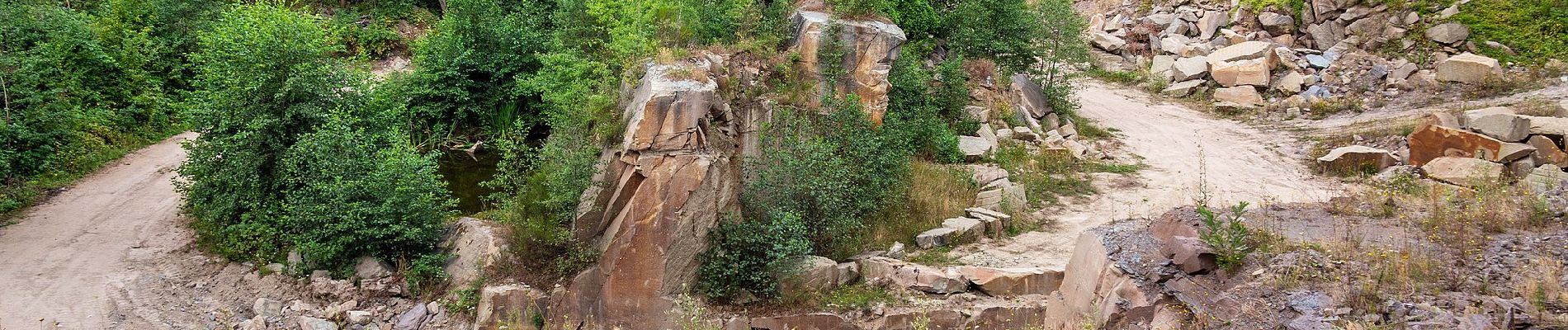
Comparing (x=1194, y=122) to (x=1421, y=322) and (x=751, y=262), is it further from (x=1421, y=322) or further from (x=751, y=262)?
(x=1421, y=322)

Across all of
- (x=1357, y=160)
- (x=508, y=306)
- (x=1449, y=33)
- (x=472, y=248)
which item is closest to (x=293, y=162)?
(x=472, y=248)

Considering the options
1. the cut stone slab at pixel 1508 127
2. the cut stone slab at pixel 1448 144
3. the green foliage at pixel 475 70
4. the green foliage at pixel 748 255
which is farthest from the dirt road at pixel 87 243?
the cut stone slab at pixel 1508 127

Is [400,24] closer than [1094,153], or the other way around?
[1094,153]

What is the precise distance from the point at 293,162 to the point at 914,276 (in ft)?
30.6

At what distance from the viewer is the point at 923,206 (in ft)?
48.6

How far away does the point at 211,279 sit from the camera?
13.7 metres

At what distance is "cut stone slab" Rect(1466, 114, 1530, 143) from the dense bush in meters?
17.5

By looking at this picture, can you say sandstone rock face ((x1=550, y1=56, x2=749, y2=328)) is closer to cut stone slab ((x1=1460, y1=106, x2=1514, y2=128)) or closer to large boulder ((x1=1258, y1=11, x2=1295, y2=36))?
cut stone slab ((x1=1460, y1=106, x2=1514, y2=128))

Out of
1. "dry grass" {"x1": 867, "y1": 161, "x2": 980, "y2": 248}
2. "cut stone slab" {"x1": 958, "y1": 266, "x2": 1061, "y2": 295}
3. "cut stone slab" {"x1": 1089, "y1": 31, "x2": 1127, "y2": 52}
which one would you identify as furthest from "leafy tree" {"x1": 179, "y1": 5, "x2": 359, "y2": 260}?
"cut stone slab" {"x1": 1089, "y1": 31, "x2": 1127, "y2": 52}

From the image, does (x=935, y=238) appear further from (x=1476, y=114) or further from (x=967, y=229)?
(x=1476, y=114)

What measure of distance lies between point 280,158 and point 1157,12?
26.9 metres

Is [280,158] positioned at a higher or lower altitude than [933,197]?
higher

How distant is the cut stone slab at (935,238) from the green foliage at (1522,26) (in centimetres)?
1784

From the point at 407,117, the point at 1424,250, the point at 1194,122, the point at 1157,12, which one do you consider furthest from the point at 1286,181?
the point at 407,117
